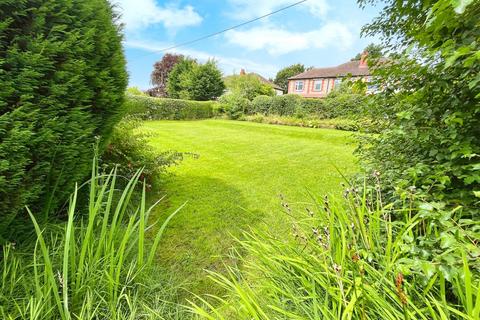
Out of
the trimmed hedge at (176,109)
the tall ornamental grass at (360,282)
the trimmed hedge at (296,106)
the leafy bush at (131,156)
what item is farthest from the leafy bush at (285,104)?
the tall ornamental grass at (360,282)

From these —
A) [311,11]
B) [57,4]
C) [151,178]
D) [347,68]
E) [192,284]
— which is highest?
[347,68]

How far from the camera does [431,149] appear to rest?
5.52 feet

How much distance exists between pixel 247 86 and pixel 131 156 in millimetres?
21926

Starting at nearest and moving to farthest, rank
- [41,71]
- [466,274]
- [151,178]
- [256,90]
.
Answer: [466,274] < [41,71] < [151,178] < [256,90]

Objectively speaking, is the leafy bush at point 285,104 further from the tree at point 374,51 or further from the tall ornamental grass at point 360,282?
the tall ornamental grass at point 360,282

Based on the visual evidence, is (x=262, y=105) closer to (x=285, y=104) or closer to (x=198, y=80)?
(x=285, y=104)

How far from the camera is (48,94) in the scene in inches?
66.6

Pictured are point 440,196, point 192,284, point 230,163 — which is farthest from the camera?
point 230,163

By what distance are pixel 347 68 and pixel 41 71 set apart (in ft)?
103

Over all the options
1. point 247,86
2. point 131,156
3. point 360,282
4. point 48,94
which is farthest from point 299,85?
point 360,282

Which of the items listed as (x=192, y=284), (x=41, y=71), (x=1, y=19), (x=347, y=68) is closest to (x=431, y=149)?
(x=192, y=284)

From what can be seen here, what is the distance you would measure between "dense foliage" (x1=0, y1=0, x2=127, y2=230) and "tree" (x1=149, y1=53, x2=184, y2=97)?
33509mm

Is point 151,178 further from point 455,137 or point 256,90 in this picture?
point 256,90

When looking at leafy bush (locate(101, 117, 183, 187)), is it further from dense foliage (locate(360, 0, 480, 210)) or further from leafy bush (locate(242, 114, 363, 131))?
leafy bush (locate(242, 114, 363, 131))
